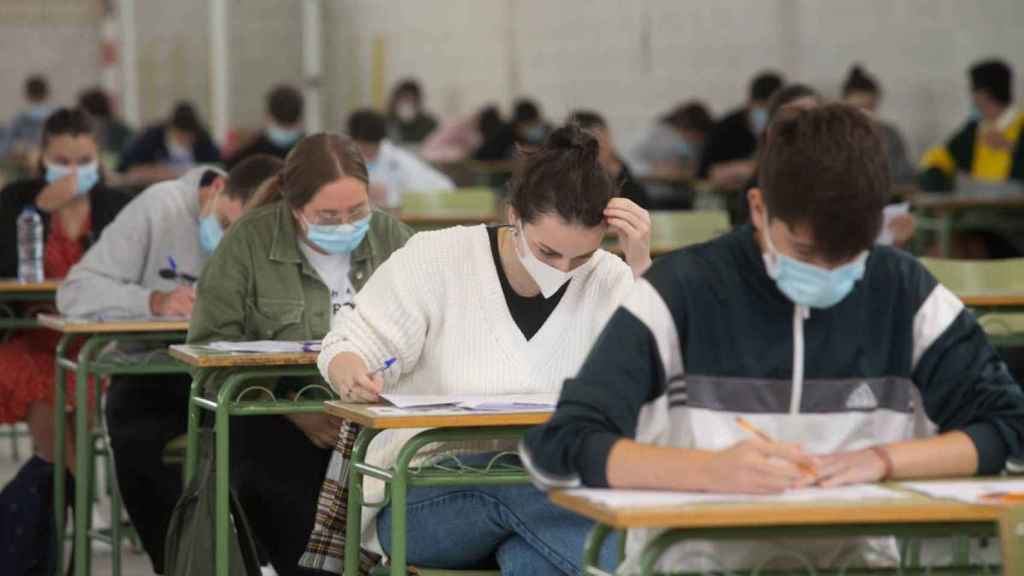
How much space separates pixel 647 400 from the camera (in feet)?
7.88

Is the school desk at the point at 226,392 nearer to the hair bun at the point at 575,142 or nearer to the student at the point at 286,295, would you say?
the student at the point at 286,295

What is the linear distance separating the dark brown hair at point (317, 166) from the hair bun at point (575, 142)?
42.6 inches

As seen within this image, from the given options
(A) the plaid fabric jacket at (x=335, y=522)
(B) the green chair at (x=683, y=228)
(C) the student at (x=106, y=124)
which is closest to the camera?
(A) the plaid fabric jacket at (x=335, y=522)

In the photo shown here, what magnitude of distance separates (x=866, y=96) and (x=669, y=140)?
252 cm

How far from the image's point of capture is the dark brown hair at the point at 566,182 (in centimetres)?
321

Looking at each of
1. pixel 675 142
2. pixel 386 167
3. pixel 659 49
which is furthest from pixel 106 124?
pixel 386 167

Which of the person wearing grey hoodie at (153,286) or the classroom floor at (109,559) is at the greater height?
the person wearing grey hoodie at (153,286)

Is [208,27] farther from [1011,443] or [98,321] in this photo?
[1011,443]

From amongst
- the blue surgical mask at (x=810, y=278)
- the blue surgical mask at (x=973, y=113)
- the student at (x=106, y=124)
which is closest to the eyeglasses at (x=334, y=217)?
the blue surgical mask at (x=810, y=278)

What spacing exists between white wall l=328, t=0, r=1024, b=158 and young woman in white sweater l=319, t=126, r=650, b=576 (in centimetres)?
745

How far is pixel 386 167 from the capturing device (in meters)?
9.94

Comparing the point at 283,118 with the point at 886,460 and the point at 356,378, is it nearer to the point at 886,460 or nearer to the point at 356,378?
the point at 356,378

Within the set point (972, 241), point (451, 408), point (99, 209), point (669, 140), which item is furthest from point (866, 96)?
point (451, 408)

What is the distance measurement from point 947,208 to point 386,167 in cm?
292
